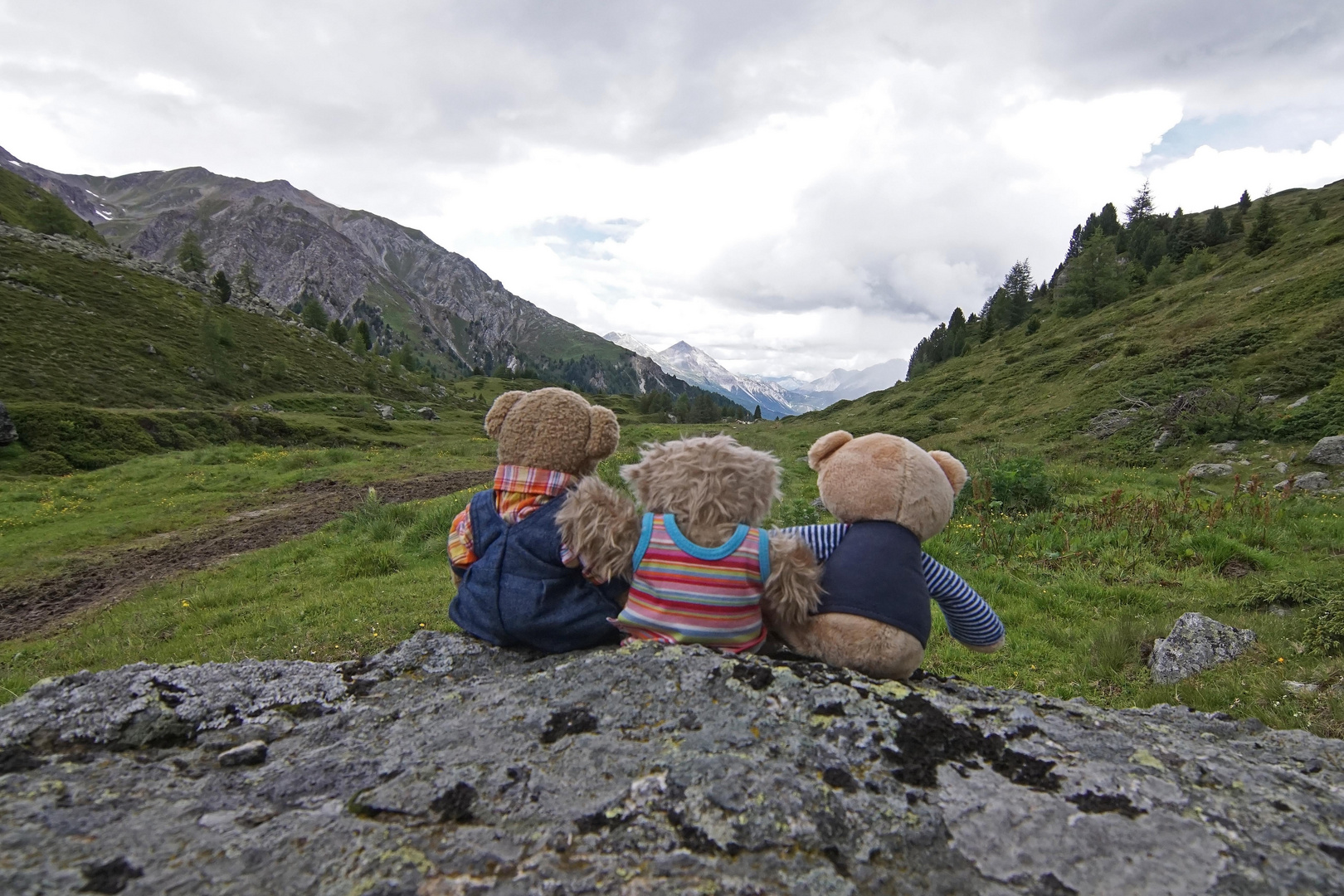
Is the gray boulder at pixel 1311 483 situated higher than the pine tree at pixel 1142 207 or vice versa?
the pine tree at pixel 1142 207

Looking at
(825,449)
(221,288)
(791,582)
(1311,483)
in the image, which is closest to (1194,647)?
(825,449)

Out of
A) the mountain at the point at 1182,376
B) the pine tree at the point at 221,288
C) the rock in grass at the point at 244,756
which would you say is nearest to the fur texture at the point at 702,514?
the rock in grass at the point at 244,756

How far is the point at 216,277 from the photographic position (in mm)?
71625

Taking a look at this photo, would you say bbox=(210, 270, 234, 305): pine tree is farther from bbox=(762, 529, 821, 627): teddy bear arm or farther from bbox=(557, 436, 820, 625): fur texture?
bbox=(762, 529, 821, 627): teddy bear arm

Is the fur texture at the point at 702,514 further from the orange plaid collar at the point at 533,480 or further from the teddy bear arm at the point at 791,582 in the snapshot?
the orange plaid collar at the point at 533,480

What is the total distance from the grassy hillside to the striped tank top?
314ft

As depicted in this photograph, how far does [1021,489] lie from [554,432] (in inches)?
447

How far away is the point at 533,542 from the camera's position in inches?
134

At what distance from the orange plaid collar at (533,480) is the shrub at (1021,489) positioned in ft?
34.4

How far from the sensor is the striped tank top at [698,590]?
3.04 m

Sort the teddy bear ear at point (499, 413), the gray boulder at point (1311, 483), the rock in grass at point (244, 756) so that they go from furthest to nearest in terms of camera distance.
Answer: the gray boulder at point (1311, 483) < the teddy bear ear at point (499, 413) < the rock in grass at point (244, 756)

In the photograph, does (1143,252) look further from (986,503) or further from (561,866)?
(561,866)

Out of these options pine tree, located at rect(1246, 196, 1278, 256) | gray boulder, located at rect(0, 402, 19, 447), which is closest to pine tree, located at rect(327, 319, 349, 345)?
gray boulder, located at rect(0, 402, 19, 447)

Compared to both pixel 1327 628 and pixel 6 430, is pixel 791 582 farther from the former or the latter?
pixel 6 430
